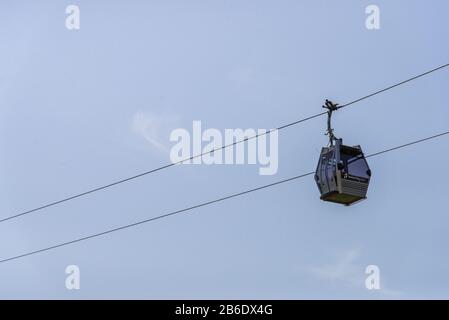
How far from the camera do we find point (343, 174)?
2130 cm

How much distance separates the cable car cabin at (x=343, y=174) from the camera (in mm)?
21250

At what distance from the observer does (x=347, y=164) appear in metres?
21.7

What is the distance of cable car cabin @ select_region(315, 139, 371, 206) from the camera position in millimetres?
21250
